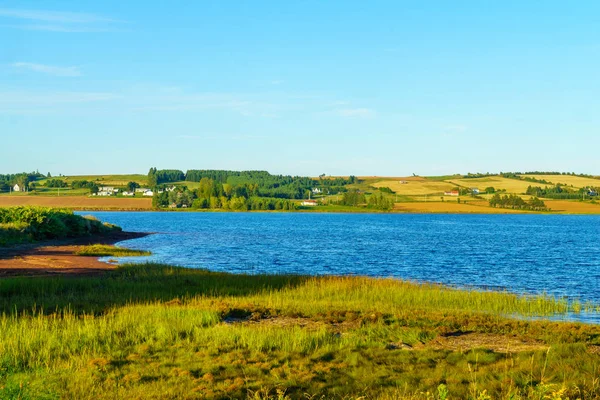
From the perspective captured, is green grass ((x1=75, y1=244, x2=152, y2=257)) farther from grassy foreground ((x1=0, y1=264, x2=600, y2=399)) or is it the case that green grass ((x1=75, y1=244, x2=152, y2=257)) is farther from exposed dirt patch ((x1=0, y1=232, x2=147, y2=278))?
grassy foreground ((x1=0, y1=264, x2=600, y2=399))

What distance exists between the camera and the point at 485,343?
1902 cm

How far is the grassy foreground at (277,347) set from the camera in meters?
13.3

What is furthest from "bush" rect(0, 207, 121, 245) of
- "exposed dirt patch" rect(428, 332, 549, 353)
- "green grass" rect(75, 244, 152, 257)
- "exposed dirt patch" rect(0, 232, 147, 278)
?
"exposed dirt patch" rect(428, 332, 549, 353)

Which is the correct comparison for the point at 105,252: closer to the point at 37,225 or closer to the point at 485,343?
the point at 37,225

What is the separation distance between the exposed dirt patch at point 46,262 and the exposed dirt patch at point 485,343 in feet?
80.4

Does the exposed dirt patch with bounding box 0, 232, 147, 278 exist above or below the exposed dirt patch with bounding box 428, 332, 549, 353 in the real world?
below

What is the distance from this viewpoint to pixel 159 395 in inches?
498

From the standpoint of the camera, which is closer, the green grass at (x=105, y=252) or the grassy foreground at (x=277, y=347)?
the grassy foreground at (x=277, y=347)

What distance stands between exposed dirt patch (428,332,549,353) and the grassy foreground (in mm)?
52

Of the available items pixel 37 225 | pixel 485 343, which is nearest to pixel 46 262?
pixel 37 225

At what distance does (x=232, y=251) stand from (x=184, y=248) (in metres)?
6.32

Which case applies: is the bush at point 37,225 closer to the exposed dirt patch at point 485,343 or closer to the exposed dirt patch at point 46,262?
the exposed dirt patch at point 46,262

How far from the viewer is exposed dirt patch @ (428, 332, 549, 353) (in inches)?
711

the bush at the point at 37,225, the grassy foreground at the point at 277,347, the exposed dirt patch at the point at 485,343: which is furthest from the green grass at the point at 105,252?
the exposed dirt patch at the point at 485,343
